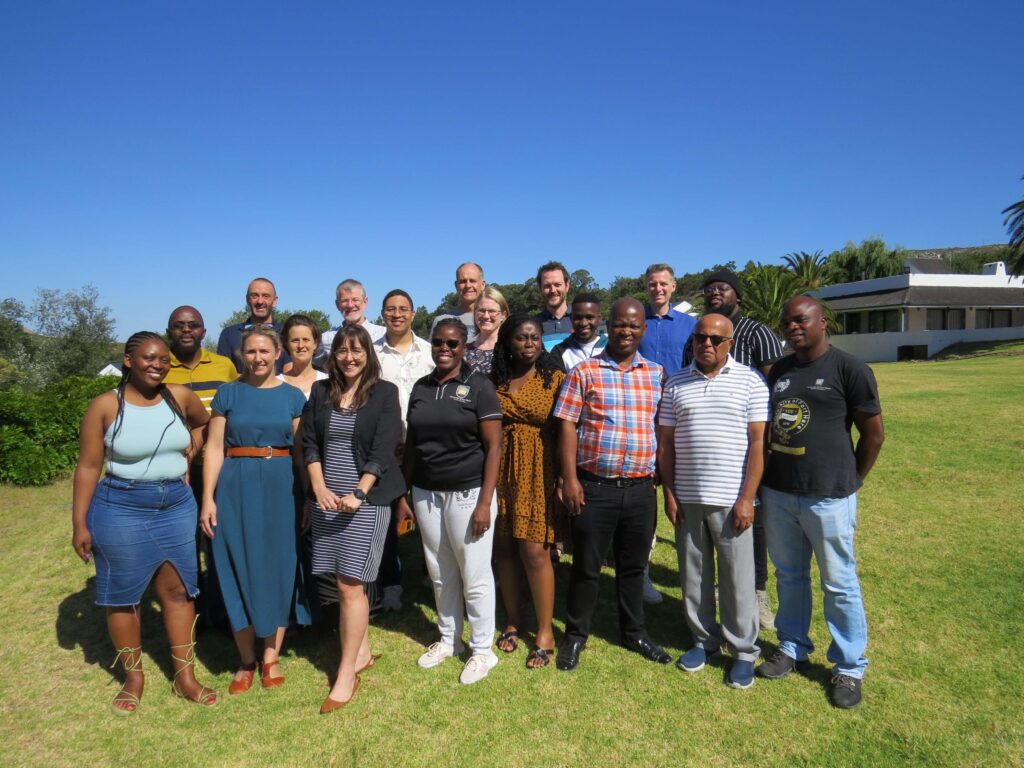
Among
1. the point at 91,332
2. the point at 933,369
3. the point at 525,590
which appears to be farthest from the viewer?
the point at 91,332

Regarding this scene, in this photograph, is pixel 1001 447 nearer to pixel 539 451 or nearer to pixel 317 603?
pixel 539 451

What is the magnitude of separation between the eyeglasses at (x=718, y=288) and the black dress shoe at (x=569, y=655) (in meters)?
2.45

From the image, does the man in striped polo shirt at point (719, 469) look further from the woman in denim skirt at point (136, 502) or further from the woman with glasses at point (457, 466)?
the woman in denim skirt at point (136, 502)

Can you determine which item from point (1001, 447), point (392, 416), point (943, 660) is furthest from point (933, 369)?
point (392, 416)

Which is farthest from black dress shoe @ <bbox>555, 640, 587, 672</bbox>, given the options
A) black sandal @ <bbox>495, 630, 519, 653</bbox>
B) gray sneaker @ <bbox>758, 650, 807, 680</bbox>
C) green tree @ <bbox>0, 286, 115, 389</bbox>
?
green tree @ <bbox>0, 286, 115, 389</bbox>

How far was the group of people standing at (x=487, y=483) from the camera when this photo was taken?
334 cm

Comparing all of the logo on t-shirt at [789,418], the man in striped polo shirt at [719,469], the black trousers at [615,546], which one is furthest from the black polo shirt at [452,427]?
the logo on t-shirt at [789,418]

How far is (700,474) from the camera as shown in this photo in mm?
3414

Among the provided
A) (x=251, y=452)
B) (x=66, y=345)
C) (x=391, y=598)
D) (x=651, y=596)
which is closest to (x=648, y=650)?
(x=651, y=596)

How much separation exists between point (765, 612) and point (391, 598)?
2681mm

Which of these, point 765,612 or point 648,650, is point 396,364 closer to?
point 648,650

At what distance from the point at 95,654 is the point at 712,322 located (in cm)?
464

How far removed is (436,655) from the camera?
3.91 meters

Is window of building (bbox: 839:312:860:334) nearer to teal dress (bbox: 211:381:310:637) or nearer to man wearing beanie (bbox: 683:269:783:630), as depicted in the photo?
man wearing beanie (bbox: 683:269:783:630)
